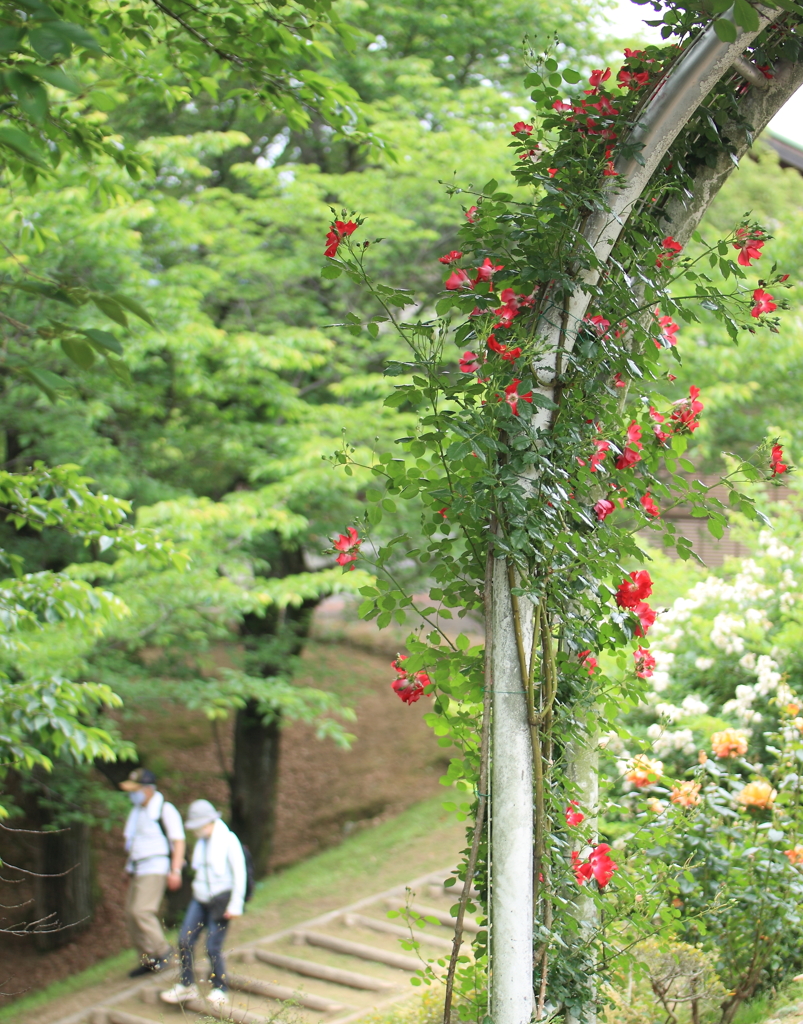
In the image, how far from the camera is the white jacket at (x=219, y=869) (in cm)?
627

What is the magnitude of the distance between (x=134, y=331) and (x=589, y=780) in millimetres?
5608

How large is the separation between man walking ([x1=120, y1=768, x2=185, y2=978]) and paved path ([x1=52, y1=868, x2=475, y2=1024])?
1.23 feet

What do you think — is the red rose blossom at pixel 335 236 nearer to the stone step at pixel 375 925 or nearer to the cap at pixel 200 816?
the cap at pixel 200 816

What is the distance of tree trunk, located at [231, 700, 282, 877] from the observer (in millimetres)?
10789

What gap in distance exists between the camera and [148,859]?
7207mm

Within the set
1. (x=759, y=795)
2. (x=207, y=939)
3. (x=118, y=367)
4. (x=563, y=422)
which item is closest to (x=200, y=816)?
(x=207, y=939)

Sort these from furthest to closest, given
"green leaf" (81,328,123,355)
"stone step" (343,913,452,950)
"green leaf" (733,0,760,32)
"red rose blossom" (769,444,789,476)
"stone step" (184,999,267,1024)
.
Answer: "stone step" (343,913,452,950) → "stone step" (184,999,267,1024) → "red rose blossom" (769,444,789,476) → "green leaf" (733,0,760,32) → "green leaf" (81,328,123,355)

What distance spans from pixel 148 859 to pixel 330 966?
1.82 meters

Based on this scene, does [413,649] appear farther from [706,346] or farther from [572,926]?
[706,346]

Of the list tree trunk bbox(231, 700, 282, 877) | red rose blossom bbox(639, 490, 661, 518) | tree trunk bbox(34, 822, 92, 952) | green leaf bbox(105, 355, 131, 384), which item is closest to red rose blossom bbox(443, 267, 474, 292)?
red rose blossom bbox(639, 490, 661, 518)

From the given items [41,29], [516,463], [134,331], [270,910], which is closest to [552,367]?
[516,463]

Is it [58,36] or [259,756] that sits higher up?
[58,36]

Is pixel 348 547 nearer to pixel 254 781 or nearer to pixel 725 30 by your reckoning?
pixel 725 30

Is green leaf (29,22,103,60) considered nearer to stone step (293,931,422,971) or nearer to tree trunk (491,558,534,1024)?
tree trunk (491,558,534,1024)
